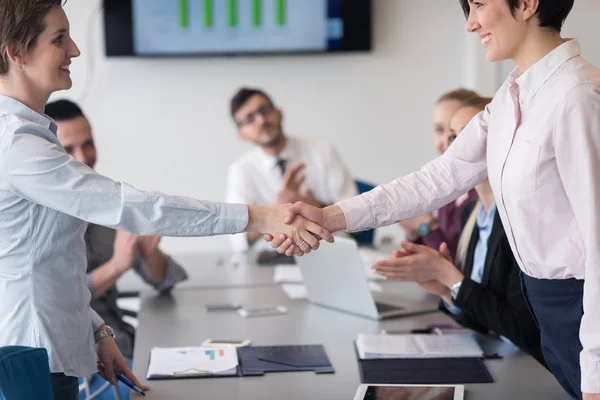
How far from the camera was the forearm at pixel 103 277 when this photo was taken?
105 inches

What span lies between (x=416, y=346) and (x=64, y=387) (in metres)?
0.93

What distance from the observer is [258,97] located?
4688 millimetres

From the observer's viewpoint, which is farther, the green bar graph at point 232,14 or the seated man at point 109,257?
the green bar graph at point 232,14

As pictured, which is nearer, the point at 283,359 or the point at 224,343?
the point at 283,359

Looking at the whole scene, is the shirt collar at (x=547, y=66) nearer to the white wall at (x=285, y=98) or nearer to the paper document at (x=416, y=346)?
the paper document at (x=416, y=346)

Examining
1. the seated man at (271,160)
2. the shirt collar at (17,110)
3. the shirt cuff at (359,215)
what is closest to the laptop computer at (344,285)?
the shirt cuff at (359,215)

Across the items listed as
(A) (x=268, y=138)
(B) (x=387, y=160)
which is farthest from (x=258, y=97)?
(B) (x=387, y=160)

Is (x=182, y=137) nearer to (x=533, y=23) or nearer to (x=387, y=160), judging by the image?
(x=387, y=160)

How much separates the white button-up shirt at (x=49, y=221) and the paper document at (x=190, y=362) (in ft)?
1.01

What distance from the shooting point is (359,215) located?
200 centimetres

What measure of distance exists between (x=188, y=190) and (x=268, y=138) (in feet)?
2.82

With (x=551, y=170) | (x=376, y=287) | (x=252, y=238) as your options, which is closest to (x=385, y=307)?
(x=376, y=287)

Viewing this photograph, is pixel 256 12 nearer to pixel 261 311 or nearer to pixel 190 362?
pixel 261 311

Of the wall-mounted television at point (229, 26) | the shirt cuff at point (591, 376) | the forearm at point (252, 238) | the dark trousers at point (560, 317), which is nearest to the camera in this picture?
the shirt cuff at point (591, 376)
